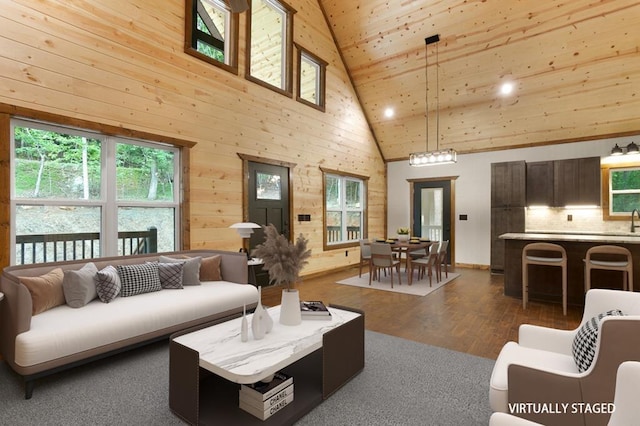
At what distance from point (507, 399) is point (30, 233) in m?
4.20

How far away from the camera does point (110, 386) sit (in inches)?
95.0

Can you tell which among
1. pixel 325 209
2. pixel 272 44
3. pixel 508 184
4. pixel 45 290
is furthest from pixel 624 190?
pixel 45 290

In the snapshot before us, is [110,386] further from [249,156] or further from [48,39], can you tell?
[249,156]

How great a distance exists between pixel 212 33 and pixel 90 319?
4.14 m

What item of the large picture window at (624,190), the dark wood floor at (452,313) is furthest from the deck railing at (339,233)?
the large picture window at (624,190)

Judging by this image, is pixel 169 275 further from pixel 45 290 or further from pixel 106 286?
pixel 45 290

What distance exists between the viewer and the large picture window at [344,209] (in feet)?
23.8

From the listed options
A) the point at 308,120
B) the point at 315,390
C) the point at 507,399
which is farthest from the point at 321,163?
the point at 507,399

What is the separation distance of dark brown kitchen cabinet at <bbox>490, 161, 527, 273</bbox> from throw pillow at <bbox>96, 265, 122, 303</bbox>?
6774mm

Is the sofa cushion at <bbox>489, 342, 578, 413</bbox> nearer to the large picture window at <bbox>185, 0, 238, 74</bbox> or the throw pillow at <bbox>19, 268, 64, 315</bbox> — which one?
the throw pillow at <bbox>19, 268, 64, 315</bbox>

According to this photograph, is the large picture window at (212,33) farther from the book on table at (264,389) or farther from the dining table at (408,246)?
the book on table at (264,389)

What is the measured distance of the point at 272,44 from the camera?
19.4ft

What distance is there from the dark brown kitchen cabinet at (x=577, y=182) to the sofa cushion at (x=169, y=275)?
7.04 m

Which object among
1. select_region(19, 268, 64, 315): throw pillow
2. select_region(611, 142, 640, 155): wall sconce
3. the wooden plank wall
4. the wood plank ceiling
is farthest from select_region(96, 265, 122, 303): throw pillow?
select_region(611, 142, 640, 155): wall sconce
